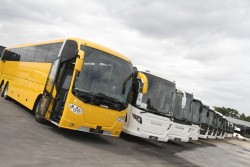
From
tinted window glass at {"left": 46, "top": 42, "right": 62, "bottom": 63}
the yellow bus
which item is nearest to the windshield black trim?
the yellow bus

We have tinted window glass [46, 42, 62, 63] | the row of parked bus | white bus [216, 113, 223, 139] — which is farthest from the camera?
white bus [216, 113, 223, 139]

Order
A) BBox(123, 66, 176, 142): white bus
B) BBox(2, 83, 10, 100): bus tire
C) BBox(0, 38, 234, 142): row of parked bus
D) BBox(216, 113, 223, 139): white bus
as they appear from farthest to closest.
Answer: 1. BBox(216, 113, 223, 139): white bus
2. BBox(2, 83, 10, 100): bus tire
3. BBox(123, 66, 176, 142): white bus
4. BBox(0, 38, 234, 142): row of parked bus

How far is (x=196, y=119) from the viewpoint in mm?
22281

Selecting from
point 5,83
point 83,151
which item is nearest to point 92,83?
point 83,151

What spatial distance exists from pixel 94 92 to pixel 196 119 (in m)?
12.7

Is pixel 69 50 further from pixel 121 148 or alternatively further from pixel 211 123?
pixel 211 123

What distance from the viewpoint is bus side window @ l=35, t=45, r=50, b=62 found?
1491 centimetres

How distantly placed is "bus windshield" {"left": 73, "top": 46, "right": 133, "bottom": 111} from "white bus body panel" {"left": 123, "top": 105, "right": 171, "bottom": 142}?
7.20ft

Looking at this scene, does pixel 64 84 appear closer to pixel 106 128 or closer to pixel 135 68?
pixel 106 128

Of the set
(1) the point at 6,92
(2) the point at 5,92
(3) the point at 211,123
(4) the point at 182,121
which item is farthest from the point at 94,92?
(3) the point at 211,123

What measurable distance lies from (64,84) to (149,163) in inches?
144

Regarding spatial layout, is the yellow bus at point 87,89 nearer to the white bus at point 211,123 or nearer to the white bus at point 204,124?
the white bus at point 204,124

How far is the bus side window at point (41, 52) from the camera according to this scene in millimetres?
14914

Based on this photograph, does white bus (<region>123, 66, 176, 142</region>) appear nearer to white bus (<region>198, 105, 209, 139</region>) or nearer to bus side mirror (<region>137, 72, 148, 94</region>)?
bus side mirror (<region>137, 72, 148, 94</region>)
